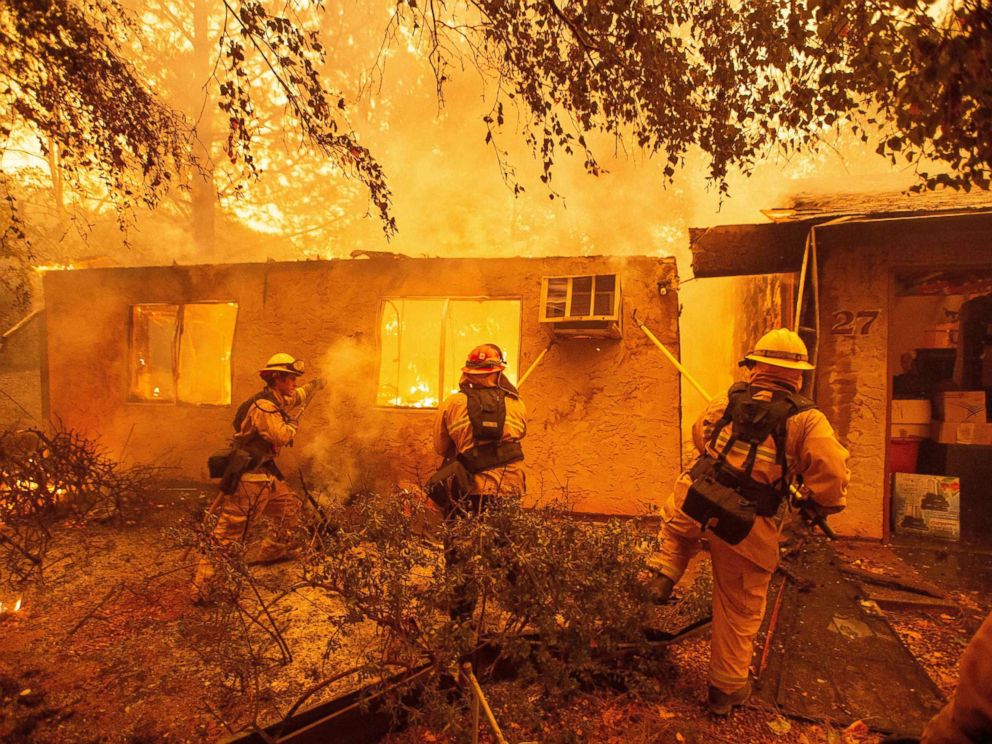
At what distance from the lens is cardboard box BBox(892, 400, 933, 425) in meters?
6.36

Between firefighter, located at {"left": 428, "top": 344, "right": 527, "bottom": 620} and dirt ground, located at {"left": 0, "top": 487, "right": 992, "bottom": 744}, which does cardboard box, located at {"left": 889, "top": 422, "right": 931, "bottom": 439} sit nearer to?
dirt ground, located at {"left": 0, "top": 487, "right": 992, "bottom": 744}

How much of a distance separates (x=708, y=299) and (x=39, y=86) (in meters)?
11.4

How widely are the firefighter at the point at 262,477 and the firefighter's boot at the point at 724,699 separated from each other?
10.7 feet

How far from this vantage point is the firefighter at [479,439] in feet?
11.7

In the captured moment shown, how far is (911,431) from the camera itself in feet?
20.9

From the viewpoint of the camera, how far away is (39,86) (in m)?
3.87

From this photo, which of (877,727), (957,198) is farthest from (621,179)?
(877,727)

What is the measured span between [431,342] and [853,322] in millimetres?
5100

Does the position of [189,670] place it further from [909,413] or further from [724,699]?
[909,413]

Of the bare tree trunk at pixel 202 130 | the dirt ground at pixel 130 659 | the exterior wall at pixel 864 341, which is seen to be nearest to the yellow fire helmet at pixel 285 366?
the dirt ground at pixel 130 659

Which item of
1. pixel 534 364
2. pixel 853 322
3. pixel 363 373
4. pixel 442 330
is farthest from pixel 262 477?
pixel 853 322

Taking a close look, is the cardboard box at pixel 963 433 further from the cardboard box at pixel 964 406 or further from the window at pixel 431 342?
the window at pixel 431 342

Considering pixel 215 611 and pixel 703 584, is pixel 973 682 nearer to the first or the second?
pixel 703 584

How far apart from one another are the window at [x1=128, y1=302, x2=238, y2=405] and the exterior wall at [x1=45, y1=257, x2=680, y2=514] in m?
0.19
